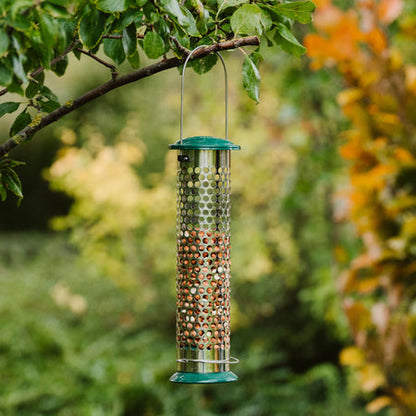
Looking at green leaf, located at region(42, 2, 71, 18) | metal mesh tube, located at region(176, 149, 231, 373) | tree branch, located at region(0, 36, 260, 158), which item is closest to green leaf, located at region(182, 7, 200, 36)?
tree branch, located at region(0, 36, 260, 158)

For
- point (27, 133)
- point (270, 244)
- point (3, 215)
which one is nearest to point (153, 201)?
point (270, 244)

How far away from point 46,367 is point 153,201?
1.73 meters

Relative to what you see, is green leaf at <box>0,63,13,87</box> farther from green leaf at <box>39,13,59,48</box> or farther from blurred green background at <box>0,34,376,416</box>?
blurred green background at <box>0,34,376,416</box>

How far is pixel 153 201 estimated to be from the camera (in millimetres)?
6043

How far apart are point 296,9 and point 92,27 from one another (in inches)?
17.6

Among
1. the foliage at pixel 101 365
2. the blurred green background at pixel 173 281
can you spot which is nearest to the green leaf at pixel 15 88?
the blurred green background at pixel 173 281

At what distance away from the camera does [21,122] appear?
4.94ft

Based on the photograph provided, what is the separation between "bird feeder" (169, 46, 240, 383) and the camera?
188 centimetres

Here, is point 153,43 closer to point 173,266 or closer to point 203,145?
point 203,145

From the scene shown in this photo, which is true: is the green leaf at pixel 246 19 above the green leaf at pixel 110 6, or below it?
above

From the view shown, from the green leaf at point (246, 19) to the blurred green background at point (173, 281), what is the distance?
11.6ft

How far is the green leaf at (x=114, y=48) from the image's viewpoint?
1.36 meters

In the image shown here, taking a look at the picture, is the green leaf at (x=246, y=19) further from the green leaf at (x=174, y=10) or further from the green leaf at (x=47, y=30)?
the green leaf at (x=47, y=30)

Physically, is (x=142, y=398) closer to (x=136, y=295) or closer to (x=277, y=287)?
(x=136, y=295)
